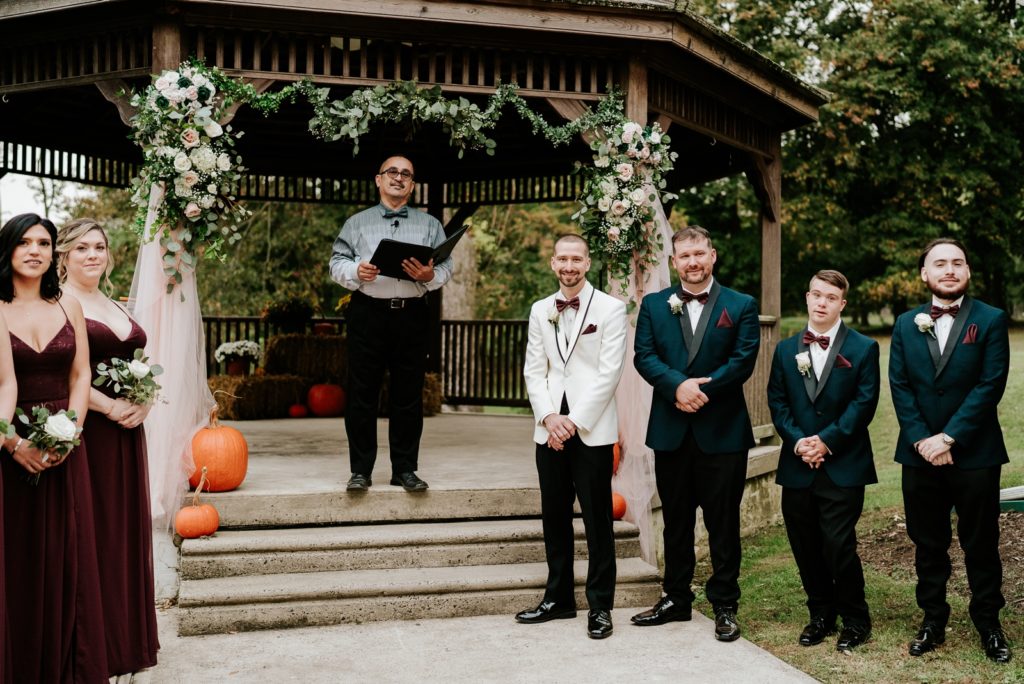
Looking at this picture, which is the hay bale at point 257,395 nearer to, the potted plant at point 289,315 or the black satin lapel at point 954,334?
the potted plant at point 289,315

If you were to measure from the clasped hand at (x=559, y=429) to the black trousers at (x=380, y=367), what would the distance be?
116cm

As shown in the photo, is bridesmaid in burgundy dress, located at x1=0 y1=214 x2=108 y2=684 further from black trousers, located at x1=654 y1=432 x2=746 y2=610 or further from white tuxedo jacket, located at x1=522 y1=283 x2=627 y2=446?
black trousers, located at x1=654 y1=432 x2=746 y2=610

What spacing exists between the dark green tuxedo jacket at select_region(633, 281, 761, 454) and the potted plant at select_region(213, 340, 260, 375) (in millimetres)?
7207

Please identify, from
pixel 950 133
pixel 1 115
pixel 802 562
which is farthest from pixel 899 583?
pixel 950 133

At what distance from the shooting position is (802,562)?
5.02 metres

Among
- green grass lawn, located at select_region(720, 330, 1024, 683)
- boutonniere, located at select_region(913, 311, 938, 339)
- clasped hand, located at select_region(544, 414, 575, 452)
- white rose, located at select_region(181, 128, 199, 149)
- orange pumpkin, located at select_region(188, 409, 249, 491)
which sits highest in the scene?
white rose, located at select_region(181, 128, 199, 149)

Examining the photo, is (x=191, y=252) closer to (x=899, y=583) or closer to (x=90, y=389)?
(x=90, y=389)

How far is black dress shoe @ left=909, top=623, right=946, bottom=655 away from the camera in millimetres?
4683

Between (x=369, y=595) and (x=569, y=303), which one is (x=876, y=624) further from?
(x=369, y=595)

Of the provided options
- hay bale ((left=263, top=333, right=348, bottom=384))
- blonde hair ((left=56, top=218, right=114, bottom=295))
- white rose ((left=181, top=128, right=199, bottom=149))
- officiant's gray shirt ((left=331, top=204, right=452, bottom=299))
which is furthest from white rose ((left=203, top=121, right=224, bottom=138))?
hay bale ((left=263, top=333, right=348, bottom=384))

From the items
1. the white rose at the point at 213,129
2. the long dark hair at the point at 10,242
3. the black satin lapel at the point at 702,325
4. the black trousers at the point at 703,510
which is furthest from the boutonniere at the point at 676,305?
the long dark hair at the point at 10,242

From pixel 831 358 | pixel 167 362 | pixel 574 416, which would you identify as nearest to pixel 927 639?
pixel 831 358

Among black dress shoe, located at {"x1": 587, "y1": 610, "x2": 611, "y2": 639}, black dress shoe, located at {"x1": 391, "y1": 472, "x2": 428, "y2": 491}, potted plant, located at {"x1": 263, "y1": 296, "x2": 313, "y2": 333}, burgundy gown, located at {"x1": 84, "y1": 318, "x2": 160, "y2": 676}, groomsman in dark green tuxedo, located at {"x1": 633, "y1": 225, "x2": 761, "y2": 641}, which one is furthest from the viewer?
potted plant, located at {"x1": 263, "y1": 296, "x2": 313, "y2": 333}

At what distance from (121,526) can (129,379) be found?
0.64m
